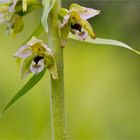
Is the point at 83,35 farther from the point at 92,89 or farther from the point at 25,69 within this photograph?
the point at 92,89

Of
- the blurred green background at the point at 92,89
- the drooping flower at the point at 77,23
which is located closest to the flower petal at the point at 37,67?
the drooping flower at the point at 77,23

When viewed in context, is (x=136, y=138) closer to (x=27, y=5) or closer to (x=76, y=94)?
(x=76, y=94)

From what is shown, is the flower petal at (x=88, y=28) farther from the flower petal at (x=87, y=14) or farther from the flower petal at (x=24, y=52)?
the flower petal at (x=24, y=52)

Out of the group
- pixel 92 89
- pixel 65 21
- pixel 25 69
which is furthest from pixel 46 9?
pixel 92 89

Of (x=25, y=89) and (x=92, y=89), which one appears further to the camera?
(x=92, y=89)

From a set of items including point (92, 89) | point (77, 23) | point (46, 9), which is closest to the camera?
point (46, 9)

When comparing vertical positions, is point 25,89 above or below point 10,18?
below

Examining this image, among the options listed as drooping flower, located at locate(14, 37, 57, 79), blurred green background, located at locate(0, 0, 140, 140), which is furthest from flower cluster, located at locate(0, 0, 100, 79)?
blurred green background, located at locate(0, 0, 140, 140)
